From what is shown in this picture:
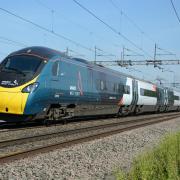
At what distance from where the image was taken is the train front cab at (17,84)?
49.4 ft

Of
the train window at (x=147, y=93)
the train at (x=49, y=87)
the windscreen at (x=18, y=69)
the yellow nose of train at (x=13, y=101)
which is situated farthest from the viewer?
the train window at (x=147, y=93)

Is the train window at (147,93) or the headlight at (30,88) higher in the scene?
the train window at (147,93)

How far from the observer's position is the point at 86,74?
20.6 metres

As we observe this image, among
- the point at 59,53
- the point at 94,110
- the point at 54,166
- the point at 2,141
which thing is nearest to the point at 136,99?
the point at 94,110

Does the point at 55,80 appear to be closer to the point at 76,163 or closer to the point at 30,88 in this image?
the point at 30,88

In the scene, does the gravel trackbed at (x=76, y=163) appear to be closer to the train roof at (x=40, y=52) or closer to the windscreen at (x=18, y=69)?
the windscreen at (x=18, y=69)

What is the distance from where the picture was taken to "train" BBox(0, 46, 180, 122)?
15.3 meters

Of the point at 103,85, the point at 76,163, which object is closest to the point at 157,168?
the point at 76,163

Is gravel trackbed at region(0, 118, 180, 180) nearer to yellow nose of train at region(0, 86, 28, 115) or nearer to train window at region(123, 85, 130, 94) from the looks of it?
yellow nose of train at region(0, 86, 28, 115)

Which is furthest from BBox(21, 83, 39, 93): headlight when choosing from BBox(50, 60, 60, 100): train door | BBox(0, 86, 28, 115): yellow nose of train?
BBox(50, 60, 60, 100): train door

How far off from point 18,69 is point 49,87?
1.36 metres

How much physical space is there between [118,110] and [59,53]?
35.3 ft

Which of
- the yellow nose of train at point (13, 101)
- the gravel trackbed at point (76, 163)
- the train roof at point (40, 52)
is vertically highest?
the train roof at point (40, 52)

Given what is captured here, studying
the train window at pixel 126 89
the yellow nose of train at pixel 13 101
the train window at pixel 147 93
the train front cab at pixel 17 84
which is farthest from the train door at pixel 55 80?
the train window at pixel 147 93
